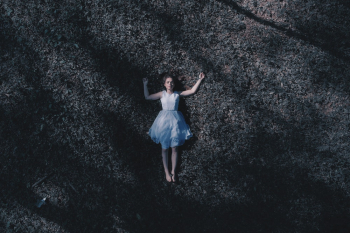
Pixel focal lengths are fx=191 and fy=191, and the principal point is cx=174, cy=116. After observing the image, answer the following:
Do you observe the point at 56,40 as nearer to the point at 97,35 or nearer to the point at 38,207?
the point at 97,35

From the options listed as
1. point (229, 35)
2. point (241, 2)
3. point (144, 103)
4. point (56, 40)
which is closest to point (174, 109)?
point (144, 103)

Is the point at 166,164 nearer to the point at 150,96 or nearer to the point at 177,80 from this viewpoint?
the point at 150,96

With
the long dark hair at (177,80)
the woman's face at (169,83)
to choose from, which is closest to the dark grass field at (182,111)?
the long dark hair at (177,80)

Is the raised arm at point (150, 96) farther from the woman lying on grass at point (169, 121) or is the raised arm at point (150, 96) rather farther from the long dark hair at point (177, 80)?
the long dark hair at point (177, 80)

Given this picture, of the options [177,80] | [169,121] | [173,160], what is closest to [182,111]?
[169,121]

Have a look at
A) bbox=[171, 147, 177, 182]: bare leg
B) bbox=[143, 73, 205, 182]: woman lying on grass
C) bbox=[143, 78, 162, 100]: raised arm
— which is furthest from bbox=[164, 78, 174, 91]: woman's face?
bbox=[171, 147, 177, 182]: bare leg

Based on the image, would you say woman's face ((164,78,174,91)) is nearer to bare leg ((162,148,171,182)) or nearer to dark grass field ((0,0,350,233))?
dark grass field ((0,0,350,233))
